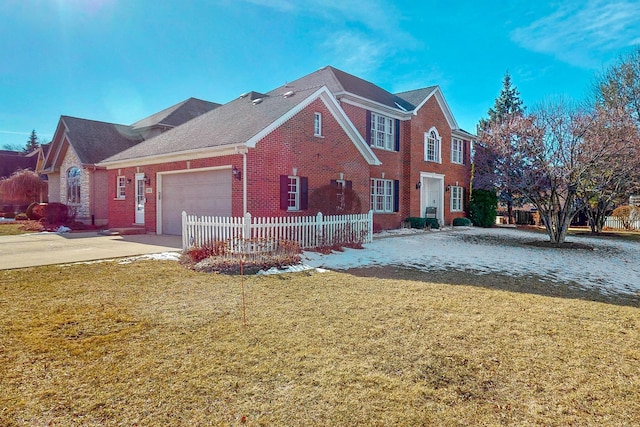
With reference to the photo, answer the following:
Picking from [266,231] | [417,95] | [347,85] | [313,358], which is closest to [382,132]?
[347,85]

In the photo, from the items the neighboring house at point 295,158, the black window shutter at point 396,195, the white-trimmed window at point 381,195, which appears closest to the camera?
the neighboring house at point 295,158

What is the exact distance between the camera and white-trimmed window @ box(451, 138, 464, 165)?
79.6 feet

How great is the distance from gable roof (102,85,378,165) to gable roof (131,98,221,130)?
24.0ft

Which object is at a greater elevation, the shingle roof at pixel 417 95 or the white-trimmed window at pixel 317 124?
the shingle roof at pixel 417 95

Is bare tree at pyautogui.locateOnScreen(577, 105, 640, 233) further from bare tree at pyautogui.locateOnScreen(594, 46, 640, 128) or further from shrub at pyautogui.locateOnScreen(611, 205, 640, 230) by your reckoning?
bare tree at pyautogui.locateOnScreen(594, 46, 640, 128)

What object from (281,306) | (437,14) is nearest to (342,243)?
(281,306)

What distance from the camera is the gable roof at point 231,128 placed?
39.3ft

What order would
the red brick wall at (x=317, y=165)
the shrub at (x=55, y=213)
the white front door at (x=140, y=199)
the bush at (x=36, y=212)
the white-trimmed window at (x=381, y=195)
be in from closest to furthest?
the red brick wall at (x=317, y=165) < the white front door at (x=140, y=199) < the white-trimmed window at (x=381, y=195) < the shrub at (x=55, y=213) < the bush at (x=36, y=212)

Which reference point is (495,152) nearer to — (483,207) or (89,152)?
(483,207)

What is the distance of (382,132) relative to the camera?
749 inches

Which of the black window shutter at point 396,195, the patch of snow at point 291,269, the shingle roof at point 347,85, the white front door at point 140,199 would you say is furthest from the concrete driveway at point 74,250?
the black window shutter at point 396,195

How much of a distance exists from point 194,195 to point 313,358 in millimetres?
11603

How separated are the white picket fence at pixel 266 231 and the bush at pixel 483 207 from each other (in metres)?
15.4

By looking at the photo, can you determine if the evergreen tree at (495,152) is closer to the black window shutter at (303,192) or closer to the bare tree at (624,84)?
the bare tree at (624,84)
